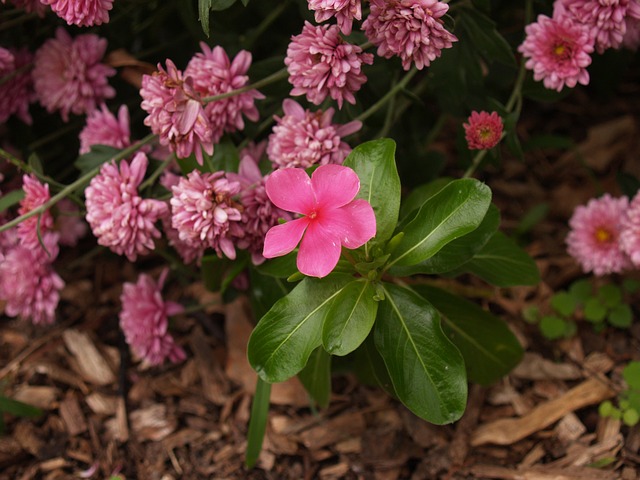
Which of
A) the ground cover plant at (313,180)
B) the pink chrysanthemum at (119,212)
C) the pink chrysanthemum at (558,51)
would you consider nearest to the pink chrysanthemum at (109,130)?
the ground cover plant at (313,180)

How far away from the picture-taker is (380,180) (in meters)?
1.28

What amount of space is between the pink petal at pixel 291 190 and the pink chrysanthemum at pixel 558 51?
549 millimetres

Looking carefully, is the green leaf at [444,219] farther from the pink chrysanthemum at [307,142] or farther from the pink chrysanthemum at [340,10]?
the pink chrysanthemum at [340,10]

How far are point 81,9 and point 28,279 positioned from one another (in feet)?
2.21

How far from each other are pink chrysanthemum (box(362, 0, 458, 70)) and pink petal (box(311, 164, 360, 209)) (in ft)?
0.89

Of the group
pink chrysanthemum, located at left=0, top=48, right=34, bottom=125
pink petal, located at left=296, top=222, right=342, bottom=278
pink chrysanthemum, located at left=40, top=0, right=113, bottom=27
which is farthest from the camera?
pink chrysanthemum, located at left=0, top=48, right=34, bottom=125

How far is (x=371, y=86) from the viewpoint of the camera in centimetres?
163

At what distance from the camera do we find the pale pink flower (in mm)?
1105

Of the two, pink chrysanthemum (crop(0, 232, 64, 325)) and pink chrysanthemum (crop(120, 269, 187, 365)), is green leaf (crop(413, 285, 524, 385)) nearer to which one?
pink chrysanthemum (crop(120, 269, 187, 365))

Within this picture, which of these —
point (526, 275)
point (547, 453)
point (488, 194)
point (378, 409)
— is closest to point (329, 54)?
point (488, 194)

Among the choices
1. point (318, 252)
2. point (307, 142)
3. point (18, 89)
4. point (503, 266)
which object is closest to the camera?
point (318, 252)

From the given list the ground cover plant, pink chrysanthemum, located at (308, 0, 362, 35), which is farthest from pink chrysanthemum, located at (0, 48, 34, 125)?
pink chrysanthemum, located at (308, 0, 362, 35)

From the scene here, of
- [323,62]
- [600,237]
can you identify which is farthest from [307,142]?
[600,237]

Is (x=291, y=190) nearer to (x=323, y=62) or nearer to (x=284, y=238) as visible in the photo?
(x=284, y=238)
